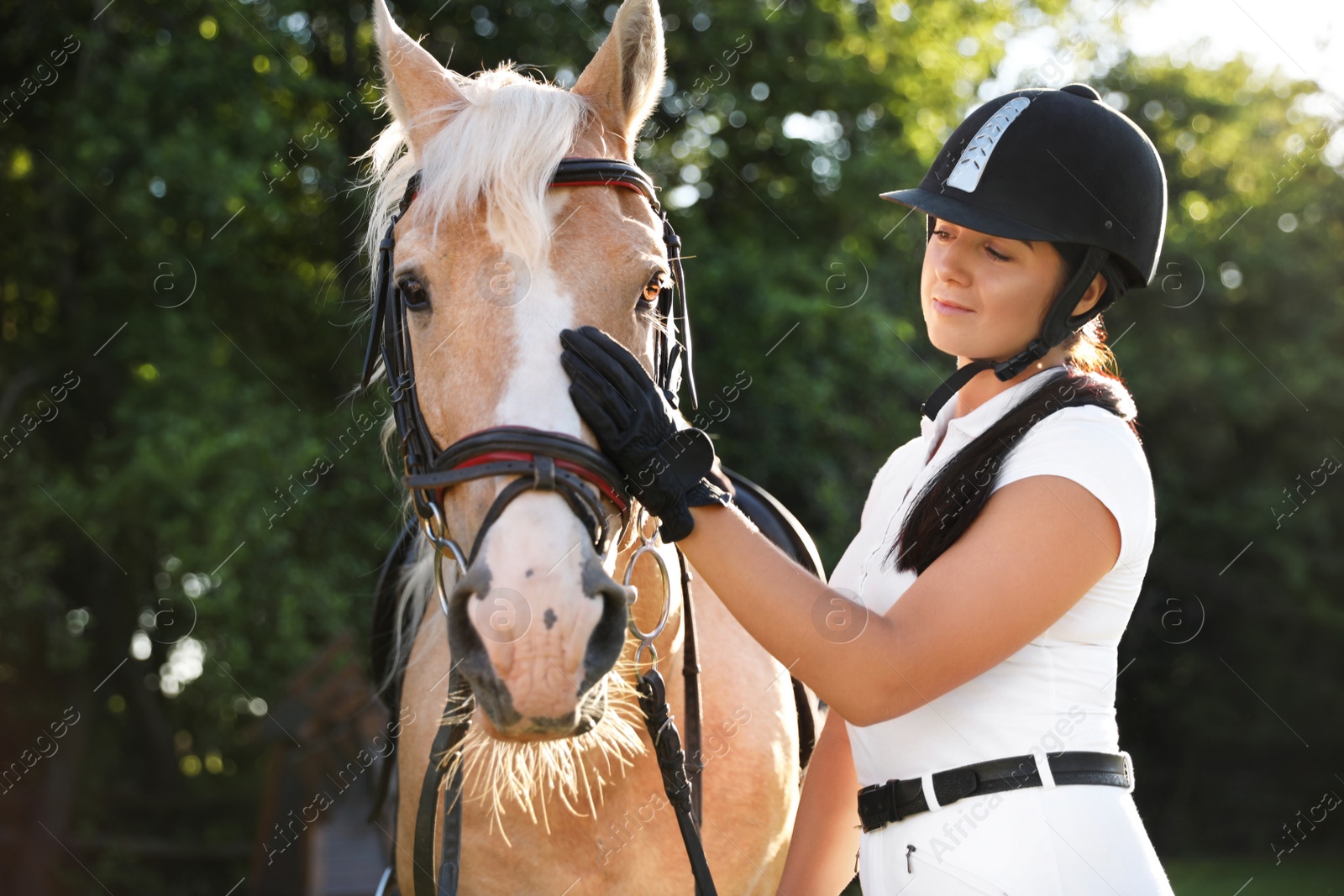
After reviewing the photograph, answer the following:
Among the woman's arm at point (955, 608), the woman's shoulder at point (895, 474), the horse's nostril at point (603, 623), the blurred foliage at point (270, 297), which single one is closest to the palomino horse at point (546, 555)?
the horse's nostril at point (603, 623)

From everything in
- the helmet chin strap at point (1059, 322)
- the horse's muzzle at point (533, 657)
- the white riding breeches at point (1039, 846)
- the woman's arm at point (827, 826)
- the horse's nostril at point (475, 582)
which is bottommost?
the woman's arm at point (827, 826)

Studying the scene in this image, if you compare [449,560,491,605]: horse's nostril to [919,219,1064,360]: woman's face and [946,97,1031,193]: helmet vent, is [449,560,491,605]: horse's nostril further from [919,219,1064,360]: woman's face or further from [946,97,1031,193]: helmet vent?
[946,97,1031,193]: helmet vent

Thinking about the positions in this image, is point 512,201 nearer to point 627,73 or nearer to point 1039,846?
point 627,73

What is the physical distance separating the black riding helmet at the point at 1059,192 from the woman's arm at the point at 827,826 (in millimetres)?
708

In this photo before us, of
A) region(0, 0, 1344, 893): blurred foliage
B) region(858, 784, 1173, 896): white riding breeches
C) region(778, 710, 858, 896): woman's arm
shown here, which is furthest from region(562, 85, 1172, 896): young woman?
region(0, 0, 1344, 893): blurred foliage

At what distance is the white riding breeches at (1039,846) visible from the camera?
5.14ft

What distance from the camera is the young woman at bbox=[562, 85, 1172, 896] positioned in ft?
5.13

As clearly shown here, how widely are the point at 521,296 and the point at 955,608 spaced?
889 millimetres

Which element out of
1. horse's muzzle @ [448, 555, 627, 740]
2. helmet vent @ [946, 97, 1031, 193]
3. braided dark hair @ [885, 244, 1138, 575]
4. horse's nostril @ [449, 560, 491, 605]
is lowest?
horse's muzzle @ [448, 555, 627, 740]

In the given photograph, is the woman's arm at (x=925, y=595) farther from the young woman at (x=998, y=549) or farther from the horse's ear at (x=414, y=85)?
the horse's ear at (x=414, y=85)

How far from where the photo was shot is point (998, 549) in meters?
1.56

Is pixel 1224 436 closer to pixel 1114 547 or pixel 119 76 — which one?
pixel 119 76

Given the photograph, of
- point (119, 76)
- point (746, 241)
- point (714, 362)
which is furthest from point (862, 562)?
point (119, 76)

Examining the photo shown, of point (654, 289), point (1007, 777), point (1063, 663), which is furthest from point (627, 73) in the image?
point (1007, 777)
